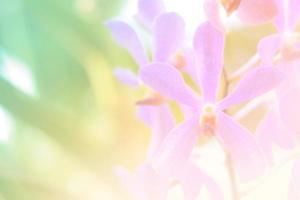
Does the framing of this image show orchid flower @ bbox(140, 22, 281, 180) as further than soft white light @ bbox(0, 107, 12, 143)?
No

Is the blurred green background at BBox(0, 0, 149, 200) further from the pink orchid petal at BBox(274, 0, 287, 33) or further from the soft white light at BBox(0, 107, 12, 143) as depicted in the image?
the pink orchid petal at BBox(274, 0, 287, 33)

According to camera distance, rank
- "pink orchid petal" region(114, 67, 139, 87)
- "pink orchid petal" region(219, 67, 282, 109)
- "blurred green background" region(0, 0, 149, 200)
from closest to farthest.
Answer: "pink orchid petal" region(219, 67, 282, 109)
"pink orchid petal" region(114, 67, 139, 87)
"blurred green background" region(0, 0, 149, 200)

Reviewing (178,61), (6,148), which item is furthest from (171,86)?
(6,148)

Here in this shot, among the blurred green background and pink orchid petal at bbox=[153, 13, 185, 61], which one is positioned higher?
the blurred green background

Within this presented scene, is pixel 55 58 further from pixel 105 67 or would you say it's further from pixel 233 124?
pixel 233 124

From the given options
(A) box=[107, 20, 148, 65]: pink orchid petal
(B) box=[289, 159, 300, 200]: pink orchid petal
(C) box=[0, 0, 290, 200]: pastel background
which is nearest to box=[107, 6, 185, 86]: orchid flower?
(A) box=[107, 20, 148, 65]: pink orchid petal

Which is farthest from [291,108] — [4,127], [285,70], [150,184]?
[4,127]

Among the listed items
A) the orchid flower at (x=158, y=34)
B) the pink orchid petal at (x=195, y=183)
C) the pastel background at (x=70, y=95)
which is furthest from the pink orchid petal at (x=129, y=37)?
the pastel background at (x=70, y=95)

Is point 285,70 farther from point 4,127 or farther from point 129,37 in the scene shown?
point 4,127
